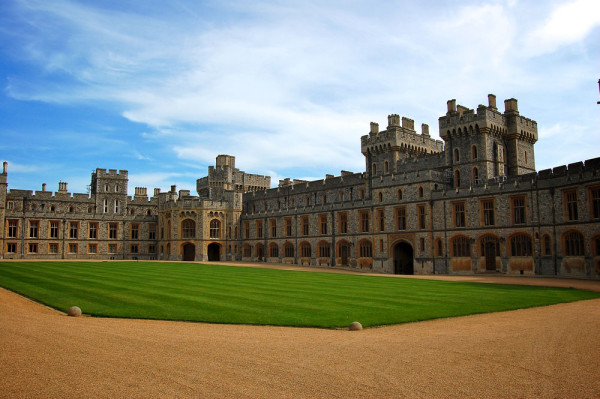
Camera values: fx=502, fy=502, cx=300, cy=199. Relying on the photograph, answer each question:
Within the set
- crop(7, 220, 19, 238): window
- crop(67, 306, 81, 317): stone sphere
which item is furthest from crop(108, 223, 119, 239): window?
crop(67, 306, 81, 317): stone sphere

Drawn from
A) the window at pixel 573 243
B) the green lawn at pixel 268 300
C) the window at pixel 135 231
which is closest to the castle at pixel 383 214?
the window at pixel 573 243

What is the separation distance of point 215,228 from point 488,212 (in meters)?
33.9

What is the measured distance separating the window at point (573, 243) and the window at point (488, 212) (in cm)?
534

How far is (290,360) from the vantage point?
8586mm

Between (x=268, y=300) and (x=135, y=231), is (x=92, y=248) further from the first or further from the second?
(x=268, y=300)

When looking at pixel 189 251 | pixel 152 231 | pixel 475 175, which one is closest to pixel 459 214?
pixel 475 175

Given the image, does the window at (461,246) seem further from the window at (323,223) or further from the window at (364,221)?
the window at (323,223)

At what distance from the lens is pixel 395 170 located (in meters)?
48.2

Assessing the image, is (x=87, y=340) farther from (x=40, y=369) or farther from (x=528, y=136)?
(x=528, y=136)

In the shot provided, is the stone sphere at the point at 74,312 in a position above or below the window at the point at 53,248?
below

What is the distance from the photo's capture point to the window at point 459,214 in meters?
38.4

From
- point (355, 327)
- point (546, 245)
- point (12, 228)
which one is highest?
point (12, 228)

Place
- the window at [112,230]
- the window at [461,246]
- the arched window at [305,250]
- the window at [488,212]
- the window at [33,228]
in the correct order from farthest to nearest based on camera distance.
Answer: the window at [112,230]
the window at [33,228]
the arched window at [305,250]
the window at [461,246]
the window at [488,212]

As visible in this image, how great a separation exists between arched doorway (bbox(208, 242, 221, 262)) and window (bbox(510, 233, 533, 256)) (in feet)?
120
